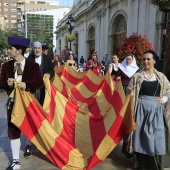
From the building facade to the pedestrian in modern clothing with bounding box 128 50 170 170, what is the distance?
10342 millimetres

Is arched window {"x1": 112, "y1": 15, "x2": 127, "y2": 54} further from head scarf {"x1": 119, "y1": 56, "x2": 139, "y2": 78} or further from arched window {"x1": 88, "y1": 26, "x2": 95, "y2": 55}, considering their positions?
head scarf {"x1": 119, "y1": 56, "x2": 139, "y2": 78}

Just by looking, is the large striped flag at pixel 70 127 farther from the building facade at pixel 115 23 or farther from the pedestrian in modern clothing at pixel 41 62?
the building facade at pixel 115 23

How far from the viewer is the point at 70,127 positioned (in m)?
4.27

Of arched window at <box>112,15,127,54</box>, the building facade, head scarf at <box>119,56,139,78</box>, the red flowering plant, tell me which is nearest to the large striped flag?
head scarf at <box>119,56,139,78</box>

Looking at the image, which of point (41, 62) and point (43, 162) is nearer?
point (43, 162)

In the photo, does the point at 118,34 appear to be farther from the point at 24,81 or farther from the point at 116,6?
Result: the point at 24,81

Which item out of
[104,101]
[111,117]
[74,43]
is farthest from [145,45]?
[74,43]

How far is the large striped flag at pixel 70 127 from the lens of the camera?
319cm

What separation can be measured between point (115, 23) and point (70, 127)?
1742 cm

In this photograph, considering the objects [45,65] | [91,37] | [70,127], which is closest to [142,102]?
[70,127]

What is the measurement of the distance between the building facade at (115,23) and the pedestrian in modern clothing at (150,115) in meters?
10.3

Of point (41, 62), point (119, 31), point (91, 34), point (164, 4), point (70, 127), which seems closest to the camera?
point (70, 127)

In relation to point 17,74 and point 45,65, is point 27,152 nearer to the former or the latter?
point 17,74

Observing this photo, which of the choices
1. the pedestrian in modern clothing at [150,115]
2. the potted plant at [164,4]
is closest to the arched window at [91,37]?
the potted plant at [164,4]
